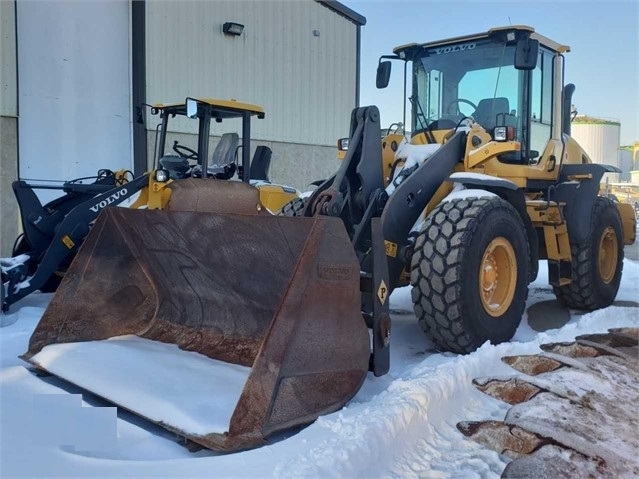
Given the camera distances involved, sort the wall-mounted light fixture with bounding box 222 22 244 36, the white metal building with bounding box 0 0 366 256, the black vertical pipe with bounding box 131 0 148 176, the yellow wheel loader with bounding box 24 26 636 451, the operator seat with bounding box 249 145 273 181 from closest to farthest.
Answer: the yellow wheel loader with bounding box 24 26 636 451
the operator seat with bounding box 249 145 273 181
the white metal building with bounding box 0 0 366 256
the black vertical pipe with bounding box 131 0 148 176
the wall-mounted light fixture with bounding box 222 22 244 36

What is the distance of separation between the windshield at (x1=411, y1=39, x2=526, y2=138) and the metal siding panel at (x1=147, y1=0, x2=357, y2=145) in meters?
5.86

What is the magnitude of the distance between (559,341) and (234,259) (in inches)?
105

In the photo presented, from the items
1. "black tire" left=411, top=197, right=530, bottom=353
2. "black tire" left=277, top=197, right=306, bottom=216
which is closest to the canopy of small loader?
"black tire" left=411, top=197, right=530, bottom=353

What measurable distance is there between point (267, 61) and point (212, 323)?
34.8 ft

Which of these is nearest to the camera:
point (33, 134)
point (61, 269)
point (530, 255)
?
point (530, 255)

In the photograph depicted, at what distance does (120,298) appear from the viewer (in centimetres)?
450

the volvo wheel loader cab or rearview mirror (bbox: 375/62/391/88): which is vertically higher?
rearview mirror (bbox: 375/62/391/88)

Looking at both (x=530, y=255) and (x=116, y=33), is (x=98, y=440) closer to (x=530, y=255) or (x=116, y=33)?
(x=530, y=255)

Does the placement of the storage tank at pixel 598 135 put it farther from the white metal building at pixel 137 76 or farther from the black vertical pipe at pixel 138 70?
the black vertical pipe at pixel 138 70

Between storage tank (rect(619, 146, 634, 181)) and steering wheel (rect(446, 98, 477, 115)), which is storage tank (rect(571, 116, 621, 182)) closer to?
storage tank (rect(619, 146, 634, 181))

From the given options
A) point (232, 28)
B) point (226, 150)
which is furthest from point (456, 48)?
point (232, 28)

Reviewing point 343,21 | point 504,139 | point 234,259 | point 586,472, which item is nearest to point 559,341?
point 504,139

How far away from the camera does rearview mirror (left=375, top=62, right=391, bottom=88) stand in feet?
21.2

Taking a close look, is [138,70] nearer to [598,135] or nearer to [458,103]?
[458,103]
